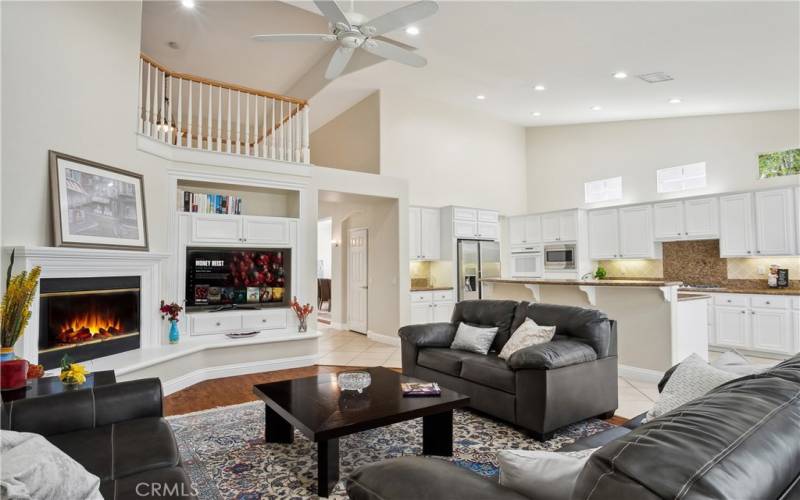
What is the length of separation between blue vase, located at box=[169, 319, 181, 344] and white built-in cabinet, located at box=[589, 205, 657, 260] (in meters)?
6.75

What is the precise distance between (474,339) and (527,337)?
1.68ft

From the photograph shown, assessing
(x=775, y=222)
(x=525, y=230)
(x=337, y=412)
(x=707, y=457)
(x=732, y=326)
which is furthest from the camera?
(x=525, y=230)

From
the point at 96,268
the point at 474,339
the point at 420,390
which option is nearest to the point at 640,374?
the point at 474,339

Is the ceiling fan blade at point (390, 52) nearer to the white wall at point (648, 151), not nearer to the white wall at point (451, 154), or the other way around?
the white wall at point (451, 154)

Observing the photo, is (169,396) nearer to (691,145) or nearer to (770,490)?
(770,490)

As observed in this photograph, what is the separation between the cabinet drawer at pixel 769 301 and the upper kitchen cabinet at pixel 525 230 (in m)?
3.47

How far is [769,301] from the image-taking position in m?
5.49

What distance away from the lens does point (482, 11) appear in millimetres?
→ 4195

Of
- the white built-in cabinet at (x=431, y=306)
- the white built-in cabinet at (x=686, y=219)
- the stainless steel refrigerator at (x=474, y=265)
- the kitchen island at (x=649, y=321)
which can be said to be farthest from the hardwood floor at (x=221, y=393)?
the white built-in cabinet at (x=686, y=219)

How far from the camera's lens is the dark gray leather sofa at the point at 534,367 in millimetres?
2900

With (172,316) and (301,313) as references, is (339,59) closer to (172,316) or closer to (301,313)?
(301,313)

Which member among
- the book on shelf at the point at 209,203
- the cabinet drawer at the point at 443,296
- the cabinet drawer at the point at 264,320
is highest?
the book on shelf at the point at 209,203

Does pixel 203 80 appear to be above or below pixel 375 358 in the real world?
above

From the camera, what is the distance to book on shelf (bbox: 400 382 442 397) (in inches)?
107
